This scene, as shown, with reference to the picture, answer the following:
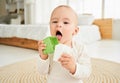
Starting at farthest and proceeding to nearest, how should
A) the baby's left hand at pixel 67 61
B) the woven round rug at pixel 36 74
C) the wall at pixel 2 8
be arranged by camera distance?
the wall at pixel 2 8, the woven round rug at pixel 36 74, the baby's left hand at pixel 67 61

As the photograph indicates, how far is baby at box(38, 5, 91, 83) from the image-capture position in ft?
2.21

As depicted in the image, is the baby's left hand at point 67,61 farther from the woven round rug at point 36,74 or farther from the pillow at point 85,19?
the pillow at point 85,19

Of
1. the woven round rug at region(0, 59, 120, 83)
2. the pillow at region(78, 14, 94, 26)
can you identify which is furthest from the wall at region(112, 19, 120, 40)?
the woven round rug at region(0, 59, 120, 83)

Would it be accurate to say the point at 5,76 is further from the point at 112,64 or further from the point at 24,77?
the point at 112,64

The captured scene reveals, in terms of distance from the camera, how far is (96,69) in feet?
5.39

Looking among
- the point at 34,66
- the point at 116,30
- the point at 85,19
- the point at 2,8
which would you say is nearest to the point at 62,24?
the point at 34,66

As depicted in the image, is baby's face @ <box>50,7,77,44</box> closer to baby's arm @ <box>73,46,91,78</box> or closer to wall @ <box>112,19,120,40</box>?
baby's arm @ <box>73,46,91,78</box>

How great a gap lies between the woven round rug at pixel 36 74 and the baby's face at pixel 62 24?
730 millimetres

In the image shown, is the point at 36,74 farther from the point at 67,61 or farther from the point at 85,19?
the point at 85,19

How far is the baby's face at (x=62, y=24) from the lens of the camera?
68 cm

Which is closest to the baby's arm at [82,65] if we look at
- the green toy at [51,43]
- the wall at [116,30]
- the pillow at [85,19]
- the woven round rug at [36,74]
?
the green toy at [51,43]

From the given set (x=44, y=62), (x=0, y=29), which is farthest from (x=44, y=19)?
(x=44, y=62)

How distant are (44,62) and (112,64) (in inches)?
49.7

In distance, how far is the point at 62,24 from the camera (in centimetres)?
69
